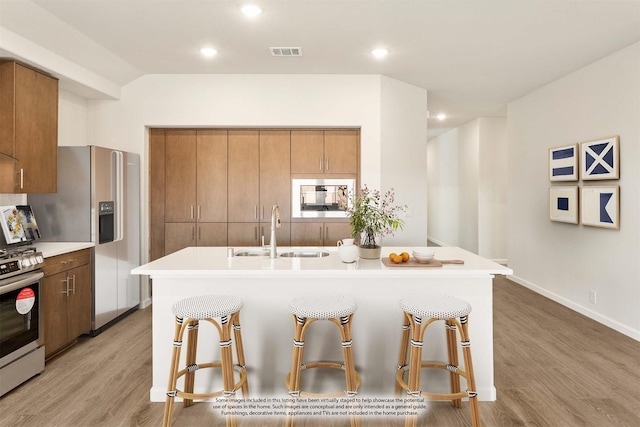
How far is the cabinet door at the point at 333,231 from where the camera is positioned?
4.70 meters

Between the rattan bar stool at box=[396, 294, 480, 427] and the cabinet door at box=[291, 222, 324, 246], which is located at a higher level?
the cabinet door at box=[291, 222, 324, 246]

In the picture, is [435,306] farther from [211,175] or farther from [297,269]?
[211,175]

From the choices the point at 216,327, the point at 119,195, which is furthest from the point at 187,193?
the point at 216,327

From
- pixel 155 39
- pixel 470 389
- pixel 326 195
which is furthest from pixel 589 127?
pixel 155 39

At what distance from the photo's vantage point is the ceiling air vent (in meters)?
3.75

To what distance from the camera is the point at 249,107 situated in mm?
4574

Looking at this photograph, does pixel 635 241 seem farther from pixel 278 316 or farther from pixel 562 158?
pixel 278 316

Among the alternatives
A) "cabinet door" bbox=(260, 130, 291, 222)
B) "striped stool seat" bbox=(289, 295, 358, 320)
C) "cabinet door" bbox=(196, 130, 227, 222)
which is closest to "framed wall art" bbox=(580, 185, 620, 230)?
"striped stool seat" bbox=(289, 295, 358, 320)

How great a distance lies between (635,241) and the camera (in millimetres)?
3582

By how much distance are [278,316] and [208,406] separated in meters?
0.71

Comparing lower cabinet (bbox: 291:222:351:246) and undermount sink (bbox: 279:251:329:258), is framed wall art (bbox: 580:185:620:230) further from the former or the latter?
undermount sink (bbox: 279:251:329:258)

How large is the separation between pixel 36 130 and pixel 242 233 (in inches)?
88.8

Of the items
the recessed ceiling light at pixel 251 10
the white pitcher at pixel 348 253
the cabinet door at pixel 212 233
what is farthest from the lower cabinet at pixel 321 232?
the recessed ceiling light at pixel 251 10

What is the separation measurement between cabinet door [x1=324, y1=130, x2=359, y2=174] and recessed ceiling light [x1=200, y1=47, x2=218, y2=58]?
1.53 metres
